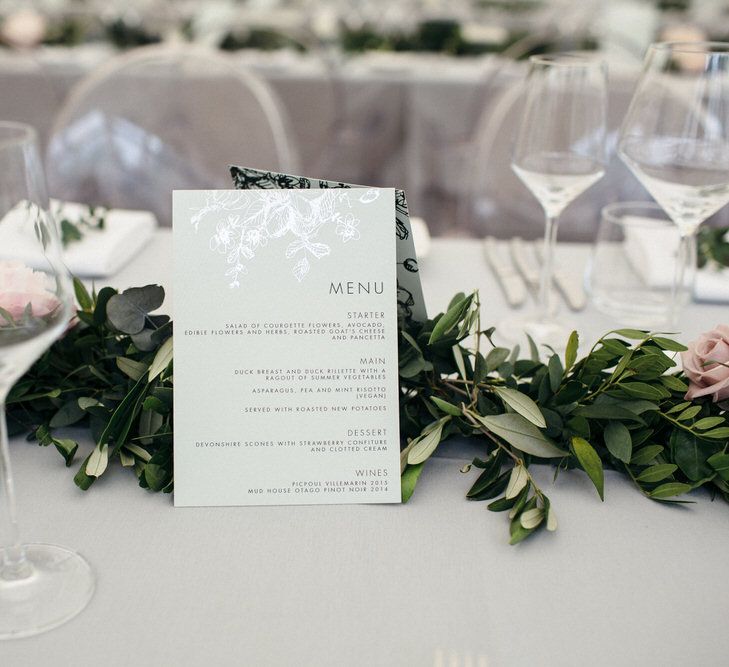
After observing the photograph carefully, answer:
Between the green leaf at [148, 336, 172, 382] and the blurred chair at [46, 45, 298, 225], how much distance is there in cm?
85

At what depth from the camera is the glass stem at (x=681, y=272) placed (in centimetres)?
82

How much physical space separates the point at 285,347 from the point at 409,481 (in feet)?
0.44

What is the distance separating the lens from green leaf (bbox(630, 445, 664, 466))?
0.59m

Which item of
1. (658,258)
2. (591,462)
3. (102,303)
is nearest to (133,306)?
(102,303)

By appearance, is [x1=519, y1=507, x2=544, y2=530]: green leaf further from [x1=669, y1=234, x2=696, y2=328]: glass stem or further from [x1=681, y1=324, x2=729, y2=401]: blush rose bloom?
[x1=669, y1=234, x2=696, y2=328]: glass stem

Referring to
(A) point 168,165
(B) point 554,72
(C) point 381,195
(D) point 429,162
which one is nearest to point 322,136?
(D) point 429,162

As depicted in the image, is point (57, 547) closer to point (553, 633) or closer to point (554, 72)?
point (553, 633)

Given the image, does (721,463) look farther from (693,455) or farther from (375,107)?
(375,107)

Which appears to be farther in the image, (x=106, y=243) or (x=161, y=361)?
(x=106, y=243)

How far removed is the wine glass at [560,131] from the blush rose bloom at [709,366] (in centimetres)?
21

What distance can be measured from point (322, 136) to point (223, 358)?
6.53ft

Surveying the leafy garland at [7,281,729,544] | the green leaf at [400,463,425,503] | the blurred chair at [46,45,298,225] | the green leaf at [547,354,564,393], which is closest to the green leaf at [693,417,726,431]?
the leafy garland at [7,281,729,544]

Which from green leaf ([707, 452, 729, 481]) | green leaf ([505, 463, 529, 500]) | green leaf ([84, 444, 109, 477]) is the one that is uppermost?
green leaf ([707, 452, 729, 481])

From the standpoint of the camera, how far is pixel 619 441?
1.91ft
